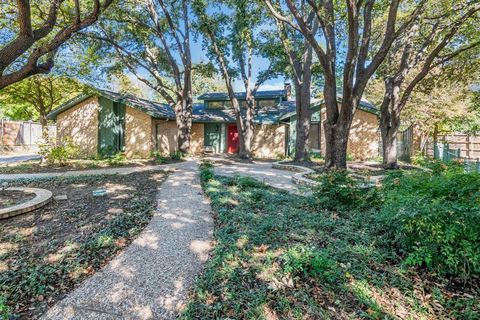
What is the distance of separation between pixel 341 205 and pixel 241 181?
2865 mm

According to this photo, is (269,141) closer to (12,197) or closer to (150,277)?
(12,197)

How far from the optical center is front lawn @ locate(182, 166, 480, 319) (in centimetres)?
236

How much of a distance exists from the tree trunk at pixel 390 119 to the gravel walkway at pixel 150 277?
30.9 feet

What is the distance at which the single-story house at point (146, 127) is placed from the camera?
15.7 metres

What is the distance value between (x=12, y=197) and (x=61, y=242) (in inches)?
129

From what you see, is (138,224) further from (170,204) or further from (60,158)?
(60,158)

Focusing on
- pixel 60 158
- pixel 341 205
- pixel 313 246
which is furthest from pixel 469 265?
pixel 60 158

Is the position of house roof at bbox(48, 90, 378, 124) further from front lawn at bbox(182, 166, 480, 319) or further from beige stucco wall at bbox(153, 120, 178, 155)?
front lawn at bbox(182, 166, 480, 319)

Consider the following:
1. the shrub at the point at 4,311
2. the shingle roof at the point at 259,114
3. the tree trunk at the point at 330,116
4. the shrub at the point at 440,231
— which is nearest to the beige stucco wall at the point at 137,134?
the shingle roof at the point at 259,114

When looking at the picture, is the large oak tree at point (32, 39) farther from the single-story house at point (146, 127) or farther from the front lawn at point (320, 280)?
the single-story house at point (146, 127)

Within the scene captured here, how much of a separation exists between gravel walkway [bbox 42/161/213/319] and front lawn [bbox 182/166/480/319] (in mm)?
240

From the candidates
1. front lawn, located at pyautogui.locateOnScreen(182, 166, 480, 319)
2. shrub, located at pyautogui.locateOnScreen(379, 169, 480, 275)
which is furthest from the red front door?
shrub, located at pyautogui.locateOnScreen(379, 169, 480, 275)

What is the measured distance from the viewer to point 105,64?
49.3 ft

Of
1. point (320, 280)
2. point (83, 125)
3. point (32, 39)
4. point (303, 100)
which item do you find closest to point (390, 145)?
point (303, 100)
